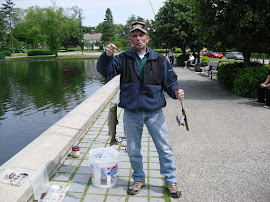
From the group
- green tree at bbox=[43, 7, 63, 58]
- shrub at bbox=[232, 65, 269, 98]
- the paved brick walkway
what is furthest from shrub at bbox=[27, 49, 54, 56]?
the paved brick walkway

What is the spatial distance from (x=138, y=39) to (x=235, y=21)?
7940 millimetres

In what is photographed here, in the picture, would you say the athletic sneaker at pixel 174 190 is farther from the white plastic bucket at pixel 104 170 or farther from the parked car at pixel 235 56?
the parked car at pixel 235 56

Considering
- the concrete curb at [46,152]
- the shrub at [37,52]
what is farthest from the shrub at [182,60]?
the shrub at [37,52]

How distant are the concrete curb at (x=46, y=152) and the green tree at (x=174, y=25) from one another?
20.4m

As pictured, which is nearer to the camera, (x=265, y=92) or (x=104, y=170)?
(x=104, y=170)

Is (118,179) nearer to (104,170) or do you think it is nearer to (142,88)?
(104,170)

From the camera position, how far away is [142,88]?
3633mm

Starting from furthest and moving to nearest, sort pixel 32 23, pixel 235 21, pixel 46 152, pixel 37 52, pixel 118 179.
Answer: pixel 32 23 → pixel 37 52 → pixel 235 21 → pixel 46 152 → pixel 118 179

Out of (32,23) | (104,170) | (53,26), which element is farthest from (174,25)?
(32,23)

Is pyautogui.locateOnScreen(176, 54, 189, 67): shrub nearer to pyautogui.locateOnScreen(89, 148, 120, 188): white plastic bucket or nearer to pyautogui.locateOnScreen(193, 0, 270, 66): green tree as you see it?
pyautogui.locateOnScreen(193, 0, 270, 66): green tree

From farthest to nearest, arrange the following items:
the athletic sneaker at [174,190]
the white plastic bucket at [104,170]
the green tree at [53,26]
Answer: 1. the green tree at [53,26]
2. the white plastic bucket at [104,170]
3. the athletic sneaker at [174,190]

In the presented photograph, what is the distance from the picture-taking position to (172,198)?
12.3 feet

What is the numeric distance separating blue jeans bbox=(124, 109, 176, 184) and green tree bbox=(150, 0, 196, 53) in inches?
895

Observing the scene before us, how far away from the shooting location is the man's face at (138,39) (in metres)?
3.59
